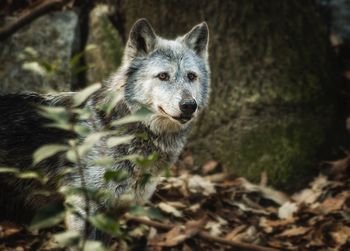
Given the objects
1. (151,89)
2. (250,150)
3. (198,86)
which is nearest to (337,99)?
(250,150)

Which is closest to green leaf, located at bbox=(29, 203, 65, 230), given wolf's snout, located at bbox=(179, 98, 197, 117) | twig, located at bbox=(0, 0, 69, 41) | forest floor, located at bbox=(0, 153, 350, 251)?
wolf's snout, located at bbox=(179, 98, 197, 117)

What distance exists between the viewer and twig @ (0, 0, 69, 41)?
6580mm

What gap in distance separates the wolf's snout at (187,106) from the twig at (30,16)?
3.20 metres

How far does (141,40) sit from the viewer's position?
4852 mm

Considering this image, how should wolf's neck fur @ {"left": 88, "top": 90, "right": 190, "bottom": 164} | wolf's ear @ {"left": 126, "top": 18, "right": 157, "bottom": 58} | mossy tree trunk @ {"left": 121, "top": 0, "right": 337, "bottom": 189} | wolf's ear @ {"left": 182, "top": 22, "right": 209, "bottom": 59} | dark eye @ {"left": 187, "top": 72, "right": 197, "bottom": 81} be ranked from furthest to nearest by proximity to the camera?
mossy tree trunk @ {"left": 121, "top": 0, "right": 337, "bottom": 189} < wolf's ear @ {"left": 182, "top": 22, "right": 209, "bottom": 59} < dark eye @ {"left": 187, "top": 72, "right": 197, "bottom": 81} < wolf's ear @ {"left": 126, "top": 18, "right": 157, "bottom": 58} < wolf's neck fur @ {"left": 88, "top": 90, "right": 190, "bottom": 164}

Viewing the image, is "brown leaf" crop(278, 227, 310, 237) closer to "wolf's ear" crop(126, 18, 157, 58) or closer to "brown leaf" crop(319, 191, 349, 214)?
"brown leaf" crop(319, 191, 349, 214)

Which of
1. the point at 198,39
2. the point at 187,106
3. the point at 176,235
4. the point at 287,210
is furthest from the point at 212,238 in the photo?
the point at 198,39

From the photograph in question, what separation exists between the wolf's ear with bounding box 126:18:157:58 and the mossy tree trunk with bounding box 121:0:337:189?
1.58 meters

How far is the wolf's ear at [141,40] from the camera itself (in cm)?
472

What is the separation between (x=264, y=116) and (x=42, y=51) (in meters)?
2.84

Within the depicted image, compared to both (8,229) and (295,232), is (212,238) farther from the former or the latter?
(8,229)

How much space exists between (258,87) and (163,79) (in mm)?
1909

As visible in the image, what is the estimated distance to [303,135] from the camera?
20.8 feet

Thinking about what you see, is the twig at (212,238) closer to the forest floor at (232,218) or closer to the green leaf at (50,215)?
the forest floor at (232,218)
